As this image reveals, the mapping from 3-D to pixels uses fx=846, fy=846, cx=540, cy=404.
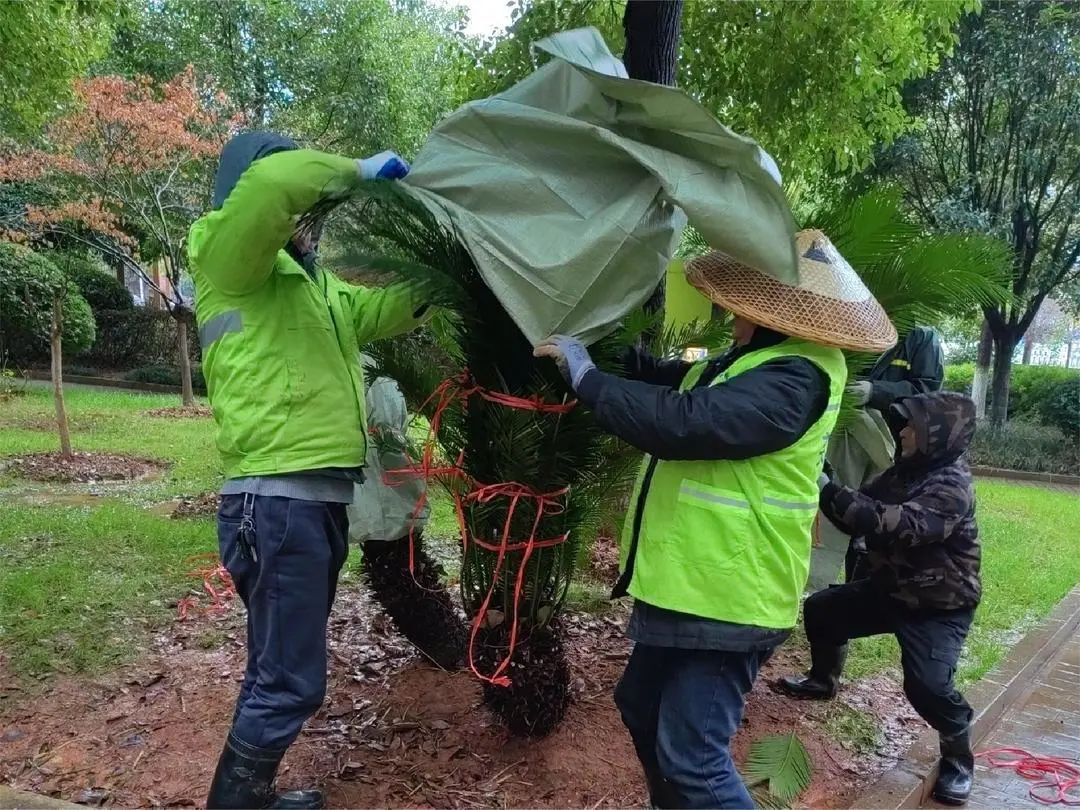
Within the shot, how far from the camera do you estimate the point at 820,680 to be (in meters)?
3.83

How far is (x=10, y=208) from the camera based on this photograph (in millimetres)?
14859

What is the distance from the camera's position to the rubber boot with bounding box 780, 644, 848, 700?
3791mm

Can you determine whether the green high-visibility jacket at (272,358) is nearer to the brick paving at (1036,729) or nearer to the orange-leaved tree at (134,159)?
the brick paving at (1036,729)

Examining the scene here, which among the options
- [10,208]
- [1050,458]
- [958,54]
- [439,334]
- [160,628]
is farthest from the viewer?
[10,208]

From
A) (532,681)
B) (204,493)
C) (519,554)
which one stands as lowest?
(204,493)

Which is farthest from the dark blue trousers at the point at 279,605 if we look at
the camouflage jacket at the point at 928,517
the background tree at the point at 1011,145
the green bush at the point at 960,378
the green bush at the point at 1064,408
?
the green bush at the point at 960,378

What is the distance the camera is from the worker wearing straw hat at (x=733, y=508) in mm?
2064

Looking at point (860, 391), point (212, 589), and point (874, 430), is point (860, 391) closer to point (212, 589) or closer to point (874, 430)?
point (874, 430)

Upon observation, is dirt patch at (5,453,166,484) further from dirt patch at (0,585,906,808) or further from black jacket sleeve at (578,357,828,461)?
black jacket sleeve at (578,357,828,461)

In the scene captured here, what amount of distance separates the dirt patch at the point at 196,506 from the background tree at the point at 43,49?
3.96 meters

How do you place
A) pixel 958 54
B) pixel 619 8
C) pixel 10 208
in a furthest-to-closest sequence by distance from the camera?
pixel 10 208 → pixel 958 54 → pixel 619 8

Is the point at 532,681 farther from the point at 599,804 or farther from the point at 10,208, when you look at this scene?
the point at 10,208

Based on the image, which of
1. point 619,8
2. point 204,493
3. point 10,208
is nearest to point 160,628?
point 204,493

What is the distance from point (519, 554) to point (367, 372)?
3.16ft
